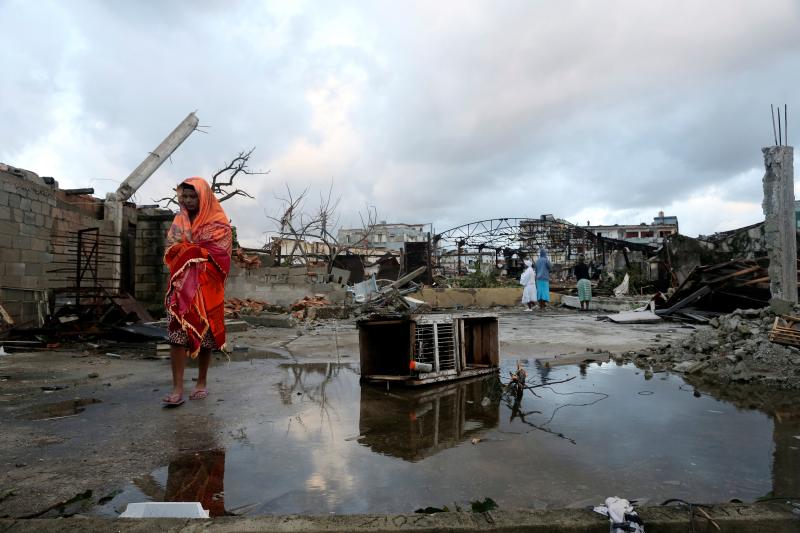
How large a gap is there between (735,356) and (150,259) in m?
11.1

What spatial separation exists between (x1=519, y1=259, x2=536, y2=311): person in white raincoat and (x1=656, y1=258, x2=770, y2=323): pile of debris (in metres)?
4.14

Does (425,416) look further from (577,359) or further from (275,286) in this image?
(275,286)

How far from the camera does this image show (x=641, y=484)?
2232 millimetres

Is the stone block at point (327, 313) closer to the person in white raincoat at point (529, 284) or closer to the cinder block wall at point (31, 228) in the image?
the cinder block wall at point (31, 228)

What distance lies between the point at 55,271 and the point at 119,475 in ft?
23.0

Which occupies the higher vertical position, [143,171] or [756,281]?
[143,171]

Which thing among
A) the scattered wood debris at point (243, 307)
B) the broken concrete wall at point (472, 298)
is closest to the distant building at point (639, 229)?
the broken concrete wall at point (472, 298)

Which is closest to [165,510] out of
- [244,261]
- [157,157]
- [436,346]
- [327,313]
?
[436,346]

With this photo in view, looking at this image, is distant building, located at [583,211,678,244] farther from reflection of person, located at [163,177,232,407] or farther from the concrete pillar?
reflection of person, located at [163,177,232,407]

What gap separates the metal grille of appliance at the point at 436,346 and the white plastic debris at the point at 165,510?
2.62m

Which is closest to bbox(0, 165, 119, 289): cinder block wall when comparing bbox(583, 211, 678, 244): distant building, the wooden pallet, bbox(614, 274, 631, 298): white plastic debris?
the wooden pallet

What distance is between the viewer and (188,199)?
12.5 ft

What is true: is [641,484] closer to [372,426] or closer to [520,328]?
[372,426]

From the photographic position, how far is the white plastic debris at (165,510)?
6.13 ft
